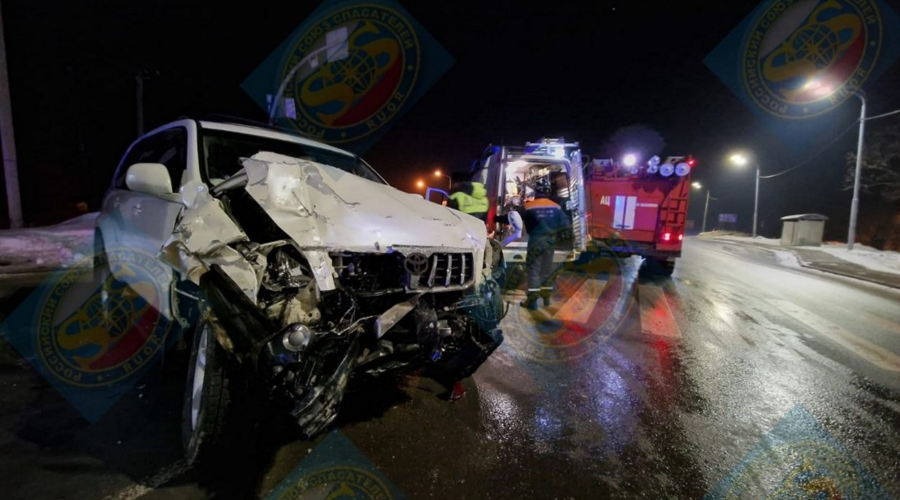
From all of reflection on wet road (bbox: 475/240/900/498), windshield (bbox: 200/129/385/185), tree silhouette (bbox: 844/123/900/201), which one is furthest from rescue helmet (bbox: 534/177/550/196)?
tree silhouette (bbox: 844/123/900/201)

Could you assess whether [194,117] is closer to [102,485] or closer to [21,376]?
[21,376]

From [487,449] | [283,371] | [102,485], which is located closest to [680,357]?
[487,449]

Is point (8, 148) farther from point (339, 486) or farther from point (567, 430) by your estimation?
point (567, 430)

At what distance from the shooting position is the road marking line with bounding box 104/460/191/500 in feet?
6.41

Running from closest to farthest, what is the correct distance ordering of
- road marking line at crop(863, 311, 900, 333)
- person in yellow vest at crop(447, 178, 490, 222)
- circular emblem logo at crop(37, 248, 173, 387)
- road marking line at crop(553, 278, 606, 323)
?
circular emblem logo at crop(37, 248, 173, 387) < person in yellow vest at crop(447, 178, 490, 222) < road marking line at crop(553, 278, 606, 323) < road marking line at crop(863, 311, 900, 333)

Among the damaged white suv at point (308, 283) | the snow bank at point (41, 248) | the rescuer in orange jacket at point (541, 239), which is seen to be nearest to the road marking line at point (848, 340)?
the rescuer in orange jacket at point (541, 239)

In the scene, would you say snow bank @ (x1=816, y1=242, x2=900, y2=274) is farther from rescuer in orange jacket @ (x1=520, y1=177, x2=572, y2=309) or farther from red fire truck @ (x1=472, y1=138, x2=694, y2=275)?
rescuer in orange jacket @ (x1=520, y1=177, x2=572, y2=309)

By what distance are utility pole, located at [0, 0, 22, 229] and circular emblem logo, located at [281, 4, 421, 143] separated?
619cm

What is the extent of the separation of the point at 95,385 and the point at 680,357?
530 cm

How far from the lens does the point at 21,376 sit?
10.2 feet

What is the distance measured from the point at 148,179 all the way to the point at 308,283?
5.05ft

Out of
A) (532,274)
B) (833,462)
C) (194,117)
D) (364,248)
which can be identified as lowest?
(833,462)

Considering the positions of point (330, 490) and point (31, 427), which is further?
point (31, 427)

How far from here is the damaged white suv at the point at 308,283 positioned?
1.88 meters
